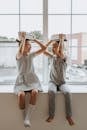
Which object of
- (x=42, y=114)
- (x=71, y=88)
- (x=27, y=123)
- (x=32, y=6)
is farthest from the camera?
(x=32, y=6)

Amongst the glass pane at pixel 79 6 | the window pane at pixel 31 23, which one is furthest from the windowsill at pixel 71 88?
the glass pane at pixel 79 6

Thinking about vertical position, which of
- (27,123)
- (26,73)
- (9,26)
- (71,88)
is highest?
(9,26)

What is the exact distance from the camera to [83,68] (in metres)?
3.38

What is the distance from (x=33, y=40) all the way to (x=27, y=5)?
1.80ft

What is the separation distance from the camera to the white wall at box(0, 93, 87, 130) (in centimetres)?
296

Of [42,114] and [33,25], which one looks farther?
[33,25]

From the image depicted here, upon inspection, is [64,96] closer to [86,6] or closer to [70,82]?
[70,82]

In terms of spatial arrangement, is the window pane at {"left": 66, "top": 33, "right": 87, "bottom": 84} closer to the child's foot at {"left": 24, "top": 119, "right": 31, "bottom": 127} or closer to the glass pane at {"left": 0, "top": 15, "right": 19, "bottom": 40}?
the glass pane at {"left": 0, "top": 15, "right": 19, "bottom": 40}

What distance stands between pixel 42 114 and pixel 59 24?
1158 millimetres

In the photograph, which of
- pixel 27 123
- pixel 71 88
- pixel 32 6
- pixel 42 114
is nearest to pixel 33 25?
pixel 32 6

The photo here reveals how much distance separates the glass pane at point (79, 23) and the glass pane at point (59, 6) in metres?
0.14

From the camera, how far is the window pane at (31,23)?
3.31 metres

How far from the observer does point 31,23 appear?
332cm

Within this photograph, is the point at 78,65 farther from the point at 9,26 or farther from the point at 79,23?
the point at 9,26
